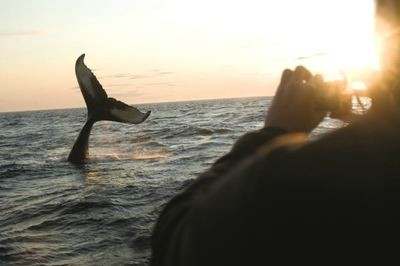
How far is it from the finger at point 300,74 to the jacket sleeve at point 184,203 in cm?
23

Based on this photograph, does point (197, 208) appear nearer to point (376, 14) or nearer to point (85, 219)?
point (376, 14)

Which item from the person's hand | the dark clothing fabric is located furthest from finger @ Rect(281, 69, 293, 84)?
the dark clothing fabric

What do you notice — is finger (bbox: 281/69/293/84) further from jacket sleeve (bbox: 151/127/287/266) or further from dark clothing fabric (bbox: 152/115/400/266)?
dark clothing fabric (bbox: 152/115/400/266)

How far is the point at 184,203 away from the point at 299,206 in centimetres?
32

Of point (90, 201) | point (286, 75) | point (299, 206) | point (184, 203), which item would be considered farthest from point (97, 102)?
point (299, 206)

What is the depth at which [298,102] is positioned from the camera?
5.32ft

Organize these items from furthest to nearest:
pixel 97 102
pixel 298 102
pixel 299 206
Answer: pixel 97 102, pixel 298 102, pixel 299 206

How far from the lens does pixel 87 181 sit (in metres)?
12.7

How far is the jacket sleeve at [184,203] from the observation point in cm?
118

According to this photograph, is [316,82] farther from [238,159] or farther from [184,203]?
[184,203]

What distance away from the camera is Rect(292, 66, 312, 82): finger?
163 centimetres

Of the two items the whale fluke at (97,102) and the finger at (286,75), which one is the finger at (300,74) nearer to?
the finger at (286,75)

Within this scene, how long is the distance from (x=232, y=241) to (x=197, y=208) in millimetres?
110

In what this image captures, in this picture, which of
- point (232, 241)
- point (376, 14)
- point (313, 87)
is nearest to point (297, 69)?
point (313, 87)
